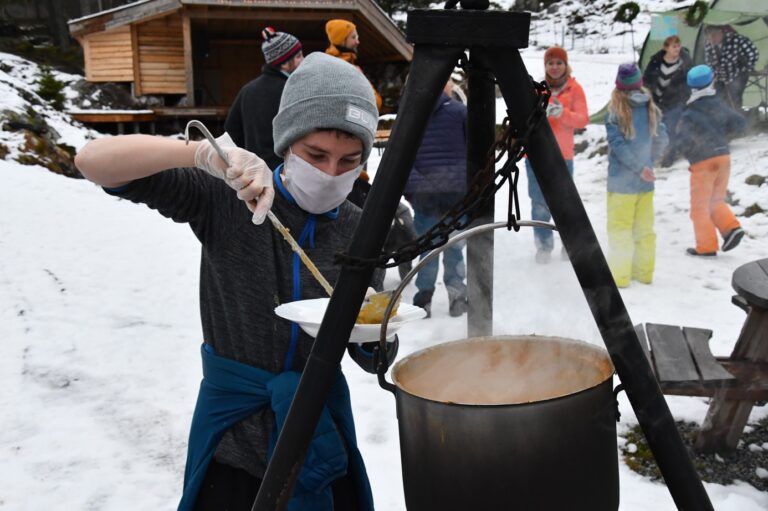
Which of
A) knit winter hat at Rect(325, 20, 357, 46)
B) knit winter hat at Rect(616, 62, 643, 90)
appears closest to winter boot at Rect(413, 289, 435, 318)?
knit winter hat at Rect(325, 20, 357, 46)

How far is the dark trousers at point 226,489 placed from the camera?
1898 millimetres

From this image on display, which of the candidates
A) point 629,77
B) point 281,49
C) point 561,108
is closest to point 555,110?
point 561,108

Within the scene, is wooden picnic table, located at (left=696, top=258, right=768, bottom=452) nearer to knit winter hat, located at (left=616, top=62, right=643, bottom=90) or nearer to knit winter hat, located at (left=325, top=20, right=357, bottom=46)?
knit winter hat, located at (left=616, top=62, right=643, bottom=90)

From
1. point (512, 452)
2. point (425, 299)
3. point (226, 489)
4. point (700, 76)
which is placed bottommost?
point (425, 299)

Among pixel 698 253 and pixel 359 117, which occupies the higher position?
pixel 359 117

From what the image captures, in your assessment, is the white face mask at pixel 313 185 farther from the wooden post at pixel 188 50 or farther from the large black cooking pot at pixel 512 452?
the wooden post at pixel 188 50

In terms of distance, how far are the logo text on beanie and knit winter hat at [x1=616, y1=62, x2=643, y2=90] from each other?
5221mm

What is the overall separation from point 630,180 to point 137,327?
4636 mm

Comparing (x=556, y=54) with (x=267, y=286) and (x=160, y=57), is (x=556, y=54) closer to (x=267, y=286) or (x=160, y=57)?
(x=267, y=286)

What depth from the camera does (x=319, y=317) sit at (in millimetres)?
1734

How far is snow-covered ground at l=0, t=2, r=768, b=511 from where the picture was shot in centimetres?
344

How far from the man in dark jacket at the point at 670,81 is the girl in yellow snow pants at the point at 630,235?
297 cm

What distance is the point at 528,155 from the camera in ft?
4.95

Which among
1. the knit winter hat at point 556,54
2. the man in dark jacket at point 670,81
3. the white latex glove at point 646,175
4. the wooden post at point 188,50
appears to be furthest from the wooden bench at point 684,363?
the wooden post at point 188,50
